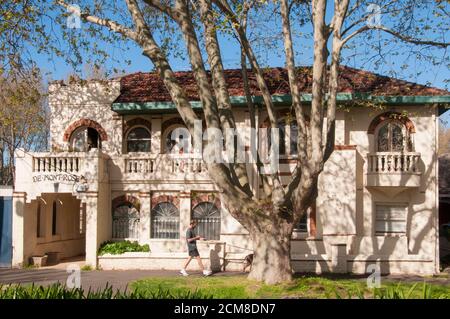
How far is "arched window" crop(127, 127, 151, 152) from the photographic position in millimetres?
21503

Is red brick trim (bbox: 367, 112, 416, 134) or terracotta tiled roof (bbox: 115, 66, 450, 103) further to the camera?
red brick trim (bbox: 367, 112, 416, 134)

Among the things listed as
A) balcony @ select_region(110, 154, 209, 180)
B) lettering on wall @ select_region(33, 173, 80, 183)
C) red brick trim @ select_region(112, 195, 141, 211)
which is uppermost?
balcony @ select_region(110, 154, 209, 180)

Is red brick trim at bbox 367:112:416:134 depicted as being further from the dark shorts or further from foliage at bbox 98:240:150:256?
foliage at bbox 98:240:150:256

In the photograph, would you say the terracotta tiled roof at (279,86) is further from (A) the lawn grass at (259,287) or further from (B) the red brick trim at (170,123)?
(A) the lawn grass at (259,287)

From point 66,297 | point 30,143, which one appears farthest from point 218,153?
point 30,143

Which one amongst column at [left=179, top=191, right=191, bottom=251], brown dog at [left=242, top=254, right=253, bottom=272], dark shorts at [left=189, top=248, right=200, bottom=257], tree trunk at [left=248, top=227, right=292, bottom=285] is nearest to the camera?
tree trunk at [left=248, top=227, right=292, bottom=285]

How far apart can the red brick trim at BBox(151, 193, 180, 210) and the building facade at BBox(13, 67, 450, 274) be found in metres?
0.04

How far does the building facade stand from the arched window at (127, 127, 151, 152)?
0.05m

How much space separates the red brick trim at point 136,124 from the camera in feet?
69.9

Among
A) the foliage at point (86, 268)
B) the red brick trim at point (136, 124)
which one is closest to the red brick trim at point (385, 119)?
the red brick trim at point (136, 124)

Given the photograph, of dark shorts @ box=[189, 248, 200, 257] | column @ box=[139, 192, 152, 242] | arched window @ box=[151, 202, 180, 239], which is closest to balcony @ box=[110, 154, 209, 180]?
column @ box=[139, 192, 152, 242]

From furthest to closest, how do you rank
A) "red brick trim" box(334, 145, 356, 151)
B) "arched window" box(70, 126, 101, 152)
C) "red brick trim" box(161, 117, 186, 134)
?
"arched window" box(70, 126, 101, 152)
"red brick trim" box(161, 117, 186, 134)
"red brick trim" box(334, 145, 356, 151)

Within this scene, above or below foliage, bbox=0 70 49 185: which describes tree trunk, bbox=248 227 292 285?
below
